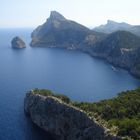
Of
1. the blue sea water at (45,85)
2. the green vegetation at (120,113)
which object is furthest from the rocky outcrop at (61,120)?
the blue sea water at (45,85)

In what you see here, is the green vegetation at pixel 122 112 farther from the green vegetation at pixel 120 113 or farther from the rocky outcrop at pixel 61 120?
the rocky outcrop at pixel 61 120

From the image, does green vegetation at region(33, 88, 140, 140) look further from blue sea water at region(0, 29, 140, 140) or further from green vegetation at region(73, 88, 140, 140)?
blue sea water at region(0, 29, 140, 140)

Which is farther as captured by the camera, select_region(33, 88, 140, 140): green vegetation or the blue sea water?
the blue sea water

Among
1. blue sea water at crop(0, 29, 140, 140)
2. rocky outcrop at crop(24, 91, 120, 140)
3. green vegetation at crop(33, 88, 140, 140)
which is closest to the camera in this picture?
green vegetation at crop(33, 88, 140, 140)

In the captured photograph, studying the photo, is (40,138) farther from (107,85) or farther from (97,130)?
(107,85)

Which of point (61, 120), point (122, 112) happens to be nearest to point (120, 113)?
point (122, 112)

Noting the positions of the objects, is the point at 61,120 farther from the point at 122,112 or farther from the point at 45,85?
the point at 45,85

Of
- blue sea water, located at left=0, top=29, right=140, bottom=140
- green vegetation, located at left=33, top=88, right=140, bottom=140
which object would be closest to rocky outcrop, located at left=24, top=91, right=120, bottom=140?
green vegetation, located at left=33, top=88, right=140, bottom=140

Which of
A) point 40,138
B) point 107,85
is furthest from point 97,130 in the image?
point 107,85
